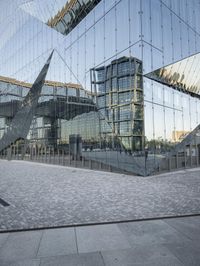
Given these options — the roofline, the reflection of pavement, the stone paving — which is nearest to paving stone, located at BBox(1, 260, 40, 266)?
the stone paving

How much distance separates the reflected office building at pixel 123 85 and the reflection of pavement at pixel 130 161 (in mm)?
66

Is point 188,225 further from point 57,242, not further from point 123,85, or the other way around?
point 123,85

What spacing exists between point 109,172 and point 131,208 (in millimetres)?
11270

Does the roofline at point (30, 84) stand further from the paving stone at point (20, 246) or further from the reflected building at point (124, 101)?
the paving stone at point (20, 246)

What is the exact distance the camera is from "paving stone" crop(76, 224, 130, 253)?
16.1 feet

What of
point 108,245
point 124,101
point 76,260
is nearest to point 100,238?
point 108,245

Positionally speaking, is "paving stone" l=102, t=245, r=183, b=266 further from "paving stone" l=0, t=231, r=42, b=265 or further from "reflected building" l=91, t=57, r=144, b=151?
"reflected building" l=91, t=57, r=144, b=151

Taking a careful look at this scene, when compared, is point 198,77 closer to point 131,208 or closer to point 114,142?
point 114,142

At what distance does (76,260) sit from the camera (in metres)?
4.37

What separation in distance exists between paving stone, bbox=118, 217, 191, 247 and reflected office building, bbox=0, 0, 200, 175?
10.6 m

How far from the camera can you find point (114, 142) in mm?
18422

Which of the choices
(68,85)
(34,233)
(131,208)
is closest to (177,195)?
(131,208)

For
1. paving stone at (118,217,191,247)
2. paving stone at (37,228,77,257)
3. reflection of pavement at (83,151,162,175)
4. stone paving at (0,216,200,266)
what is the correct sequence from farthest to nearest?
reflection of pavement at (83,151,162,175) < paving stone at (118,217,191,247) < paving stone at (37,228,77,257) < stone paving at (0,216,200,266)

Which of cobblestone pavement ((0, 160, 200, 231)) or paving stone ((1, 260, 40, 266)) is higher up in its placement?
cobblestone pavement ((0, 160, 200, 231))
